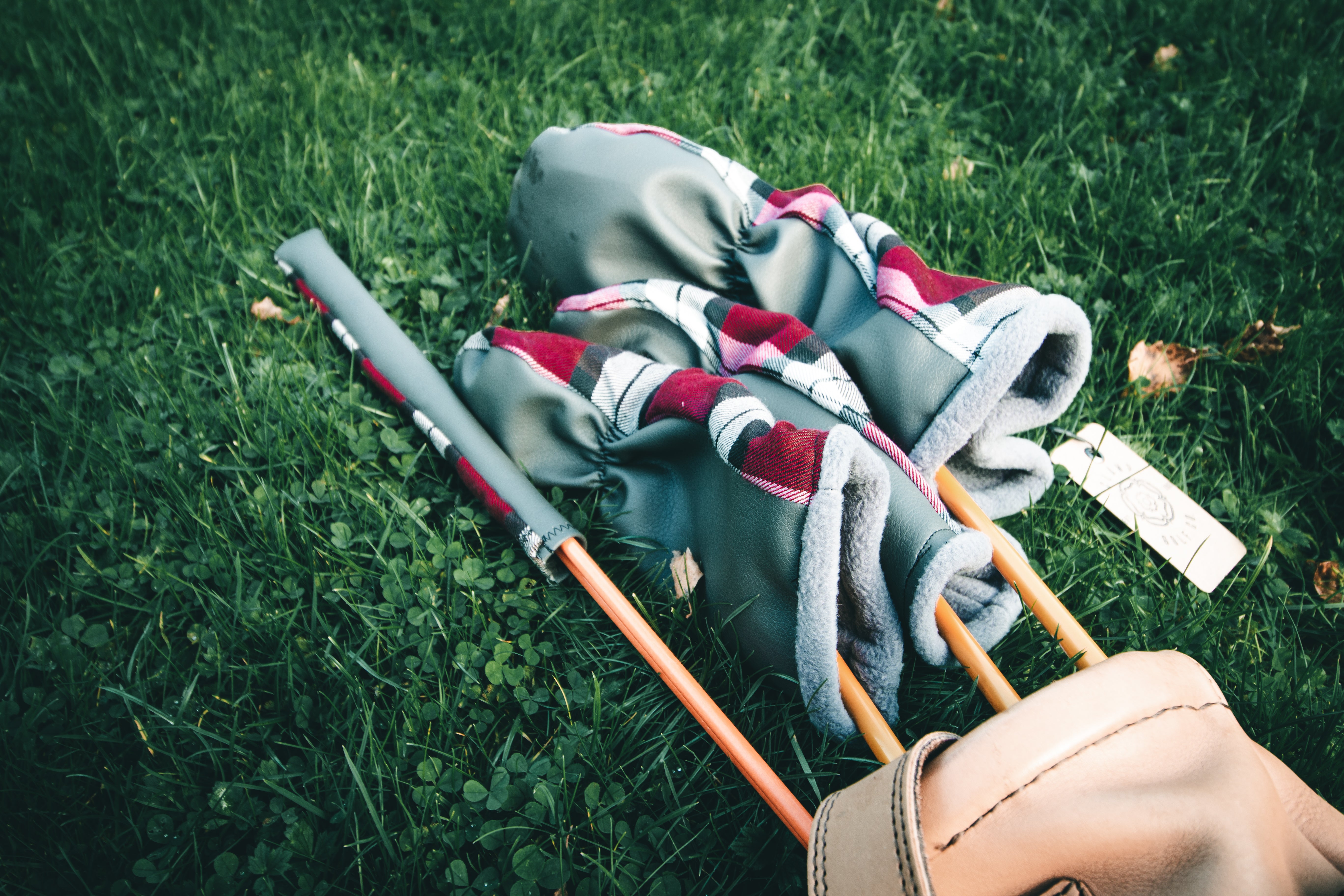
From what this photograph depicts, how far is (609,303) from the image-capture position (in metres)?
1.93

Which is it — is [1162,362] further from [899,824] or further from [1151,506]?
[899,824]

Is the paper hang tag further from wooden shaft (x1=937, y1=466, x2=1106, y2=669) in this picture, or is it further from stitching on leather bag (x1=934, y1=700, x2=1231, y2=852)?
stitching on leather bag (x1=934, y1=700, x2=1231, y2=852)

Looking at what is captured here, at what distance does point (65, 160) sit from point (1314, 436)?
3.88m

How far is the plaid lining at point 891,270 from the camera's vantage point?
5.03 ft

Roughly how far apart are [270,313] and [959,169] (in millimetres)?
2258

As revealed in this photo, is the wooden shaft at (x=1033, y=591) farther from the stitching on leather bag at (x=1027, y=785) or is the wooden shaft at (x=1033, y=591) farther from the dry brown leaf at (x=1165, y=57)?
the dry brown leaf at (x=1165, y=57)

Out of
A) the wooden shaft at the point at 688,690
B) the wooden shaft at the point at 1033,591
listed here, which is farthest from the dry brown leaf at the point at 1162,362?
the wooden shaft at the point at 688,690

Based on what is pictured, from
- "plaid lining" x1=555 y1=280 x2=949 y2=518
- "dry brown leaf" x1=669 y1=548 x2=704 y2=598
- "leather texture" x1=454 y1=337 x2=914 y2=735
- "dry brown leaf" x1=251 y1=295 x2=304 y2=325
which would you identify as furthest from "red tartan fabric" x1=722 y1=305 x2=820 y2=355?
"dry brown leaf" x1=251 y1=295 x2=304 y2=325

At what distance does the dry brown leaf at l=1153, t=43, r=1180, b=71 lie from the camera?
2859 millimetres

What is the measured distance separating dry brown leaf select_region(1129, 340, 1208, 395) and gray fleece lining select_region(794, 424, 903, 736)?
1.23 m

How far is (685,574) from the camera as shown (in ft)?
5.44

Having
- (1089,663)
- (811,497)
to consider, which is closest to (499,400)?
(811,497)

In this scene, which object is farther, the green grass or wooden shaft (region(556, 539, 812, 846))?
the green grass

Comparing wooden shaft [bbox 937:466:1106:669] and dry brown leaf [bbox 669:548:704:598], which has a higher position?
wooden shaft [bbox 937:466:1106:669]
